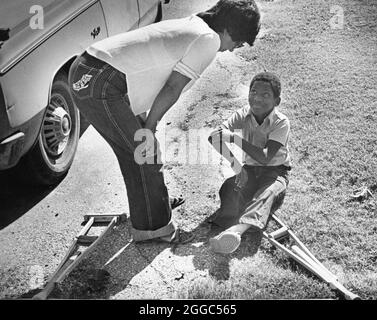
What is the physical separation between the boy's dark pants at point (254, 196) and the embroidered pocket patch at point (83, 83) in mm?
1097

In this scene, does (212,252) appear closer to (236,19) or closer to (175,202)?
(175,202)

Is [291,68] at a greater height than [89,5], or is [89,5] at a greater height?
[89,5]

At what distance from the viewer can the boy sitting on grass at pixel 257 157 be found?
300cm

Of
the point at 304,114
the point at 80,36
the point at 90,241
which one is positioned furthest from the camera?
the point at 304,114

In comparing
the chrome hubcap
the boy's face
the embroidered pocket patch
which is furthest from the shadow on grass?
the chrome hubcap

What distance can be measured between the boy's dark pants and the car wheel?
1.15 metres

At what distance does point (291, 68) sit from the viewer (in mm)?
4586

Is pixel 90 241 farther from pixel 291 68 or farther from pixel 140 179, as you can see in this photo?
pixel 291 68

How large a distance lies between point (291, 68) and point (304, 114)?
64cm

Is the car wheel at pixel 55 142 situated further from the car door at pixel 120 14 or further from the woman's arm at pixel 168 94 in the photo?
the woman's arm at pixel 168 94

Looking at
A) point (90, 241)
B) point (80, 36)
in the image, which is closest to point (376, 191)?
point (90, 241)

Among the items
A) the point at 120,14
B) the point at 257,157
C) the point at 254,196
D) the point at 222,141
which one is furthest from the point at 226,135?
the point at 120,14

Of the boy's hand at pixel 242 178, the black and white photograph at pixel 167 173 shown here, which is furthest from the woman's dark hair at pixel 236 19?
the boy's hand at pixel 242 178

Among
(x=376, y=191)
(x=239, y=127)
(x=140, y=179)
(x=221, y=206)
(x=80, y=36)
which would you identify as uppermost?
(x=80, y=36)
